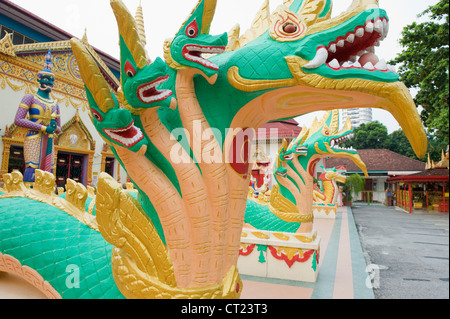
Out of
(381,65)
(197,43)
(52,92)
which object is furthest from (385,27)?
(52,92)

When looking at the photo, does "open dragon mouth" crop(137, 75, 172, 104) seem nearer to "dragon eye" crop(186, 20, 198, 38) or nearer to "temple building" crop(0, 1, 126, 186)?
"dragon eye" crop(186, 20, 198, 38)

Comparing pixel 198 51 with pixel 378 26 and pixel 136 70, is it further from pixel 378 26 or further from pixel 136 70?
pixel 378 26

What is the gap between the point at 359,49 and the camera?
1.18m

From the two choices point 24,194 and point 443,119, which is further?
point 443,119

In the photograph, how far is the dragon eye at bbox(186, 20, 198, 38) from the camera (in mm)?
1139

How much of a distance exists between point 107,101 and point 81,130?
11.3 meters

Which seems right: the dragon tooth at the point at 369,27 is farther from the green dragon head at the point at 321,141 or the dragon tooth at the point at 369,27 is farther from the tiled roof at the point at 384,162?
Answer: the tiled roof at the point at 384,162

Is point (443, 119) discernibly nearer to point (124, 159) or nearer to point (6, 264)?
point (124, 159)

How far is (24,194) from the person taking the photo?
2232 millimetres

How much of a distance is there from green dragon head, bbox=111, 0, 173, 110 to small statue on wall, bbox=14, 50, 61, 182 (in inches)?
154

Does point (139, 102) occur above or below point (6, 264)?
above

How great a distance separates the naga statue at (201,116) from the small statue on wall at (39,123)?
361 centimetres

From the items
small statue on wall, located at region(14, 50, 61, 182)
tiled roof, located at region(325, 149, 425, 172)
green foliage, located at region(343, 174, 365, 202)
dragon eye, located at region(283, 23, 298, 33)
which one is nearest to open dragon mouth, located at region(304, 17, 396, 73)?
dragon eye, located at region(283, 23, 298, 33)
